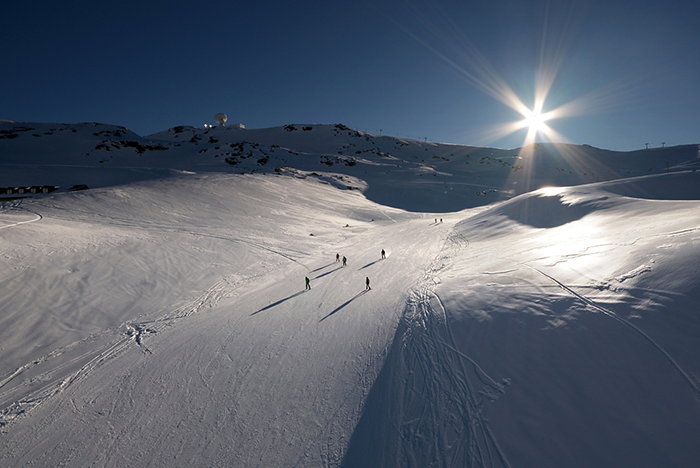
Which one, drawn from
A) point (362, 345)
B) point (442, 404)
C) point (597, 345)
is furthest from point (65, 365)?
point (597, 345)

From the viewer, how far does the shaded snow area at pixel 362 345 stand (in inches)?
207

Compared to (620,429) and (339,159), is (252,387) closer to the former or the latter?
(620,429)

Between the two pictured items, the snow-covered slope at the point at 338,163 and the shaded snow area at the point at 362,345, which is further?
the snow-covered slope at the point at 338,163

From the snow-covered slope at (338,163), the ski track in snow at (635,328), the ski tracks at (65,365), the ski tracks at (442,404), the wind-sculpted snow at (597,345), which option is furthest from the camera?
the snow-covered slope at (338,163)

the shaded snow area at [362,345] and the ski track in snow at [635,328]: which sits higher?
the ski track in snow at [635,328]

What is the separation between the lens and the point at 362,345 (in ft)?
28.8

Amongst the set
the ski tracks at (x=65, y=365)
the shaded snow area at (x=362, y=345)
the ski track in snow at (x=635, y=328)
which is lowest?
the ski tracks at (x=65, y=365)

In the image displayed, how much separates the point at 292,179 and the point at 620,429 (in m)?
45.3

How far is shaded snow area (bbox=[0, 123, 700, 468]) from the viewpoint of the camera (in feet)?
17.3

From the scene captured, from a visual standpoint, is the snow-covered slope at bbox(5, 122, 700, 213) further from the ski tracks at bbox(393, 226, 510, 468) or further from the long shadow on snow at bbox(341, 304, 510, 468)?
the long shadow on snow at bbox(341, 304, 510, 468)

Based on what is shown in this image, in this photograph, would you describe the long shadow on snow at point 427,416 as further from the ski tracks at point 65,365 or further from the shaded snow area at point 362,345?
the ski tracks at point 65,365

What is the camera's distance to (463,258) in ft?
51.4

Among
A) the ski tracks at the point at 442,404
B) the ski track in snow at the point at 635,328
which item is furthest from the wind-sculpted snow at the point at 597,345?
the ski tracks at the point at 442,404

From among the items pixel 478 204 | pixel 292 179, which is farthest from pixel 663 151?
pixel 292 179
